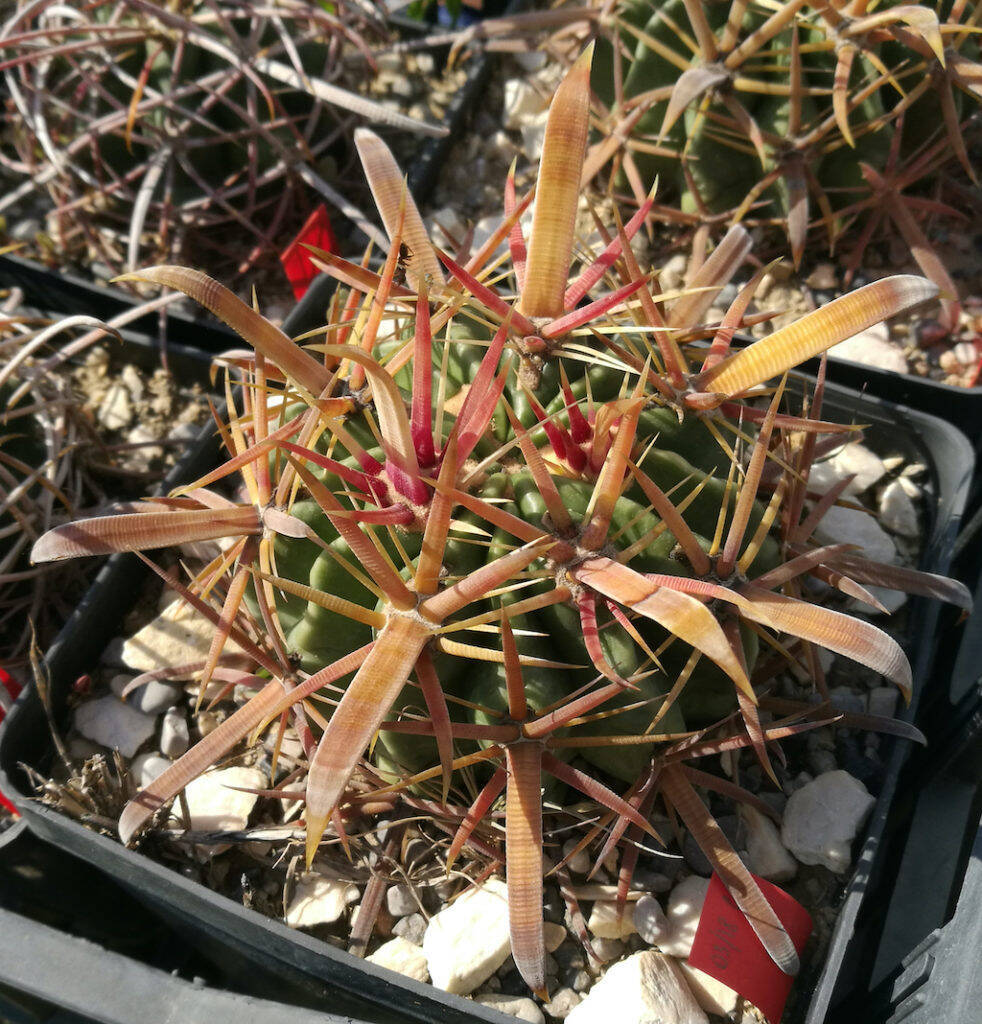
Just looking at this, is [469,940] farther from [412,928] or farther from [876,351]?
[876,351]

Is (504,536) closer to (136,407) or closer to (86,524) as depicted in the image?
(86,524)

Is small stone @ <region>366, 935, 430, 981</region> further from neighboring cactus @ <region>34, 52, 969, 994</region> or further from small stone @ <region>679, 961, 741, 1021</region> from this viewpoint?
small stone @ <region>679, 961, 741, 1021</region>

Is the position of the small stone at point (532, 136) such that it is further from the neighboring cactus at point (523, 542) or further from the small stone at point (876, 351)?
the neighboring cactus at point (523, 542)

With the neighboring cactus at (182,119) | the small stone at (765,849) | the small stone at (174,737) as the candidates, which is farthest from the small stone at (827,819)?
the neighboring cactus at (182,119)

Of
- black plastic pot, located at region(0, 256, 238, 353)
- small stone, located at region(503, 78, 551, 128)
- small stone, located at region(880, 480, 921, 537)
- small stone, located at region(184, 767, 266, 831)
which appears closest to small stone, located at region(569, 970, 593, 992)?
small stone, located at region(184, 767, 266, 831)

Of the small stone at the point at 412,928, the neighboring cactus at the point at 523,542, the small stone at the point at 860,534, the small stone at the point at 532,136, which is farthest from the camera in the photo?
the small stone at the point at 532,136

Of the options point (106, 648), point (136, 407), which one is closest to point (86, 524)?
point (106, 648)
